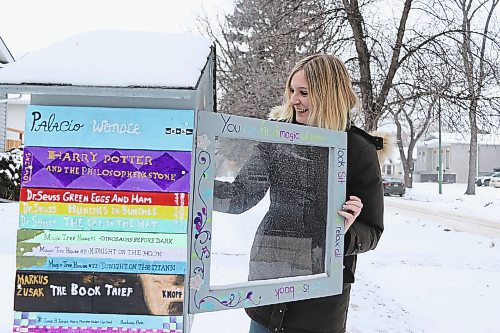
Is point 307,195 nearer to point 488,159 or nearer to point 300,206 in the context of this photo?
point 300,206

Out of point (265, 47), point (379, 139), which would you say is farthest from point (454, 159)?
point (379, 139)

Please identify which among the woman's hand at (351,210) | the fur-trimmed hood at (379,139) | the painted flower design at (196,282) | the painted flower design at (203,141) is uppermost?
the fur-trimmed hood at (379,139)

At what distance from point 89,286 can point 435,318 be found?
5122mm

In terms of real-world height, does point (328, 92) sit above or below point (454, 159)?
below

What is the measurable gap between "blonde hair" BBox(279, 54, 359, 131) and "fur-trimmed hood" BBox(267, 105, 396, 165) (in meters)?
0.09

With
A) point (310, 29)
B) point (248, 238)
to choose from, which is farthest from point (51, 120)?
point (310, 29)

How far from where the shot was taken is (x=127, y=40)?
6.27 feet

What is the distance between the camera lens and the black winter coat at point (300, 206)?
1931 mm

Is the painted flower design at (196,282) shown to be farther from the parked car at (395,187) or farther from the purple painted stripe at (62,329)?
the parked car at (395,187)

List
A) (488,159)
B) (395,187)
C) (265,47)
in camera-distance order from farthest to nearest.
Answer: (488,159), (395,187), (265,47)

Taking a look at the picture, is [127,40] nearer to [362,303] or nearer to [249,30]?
[362,303]

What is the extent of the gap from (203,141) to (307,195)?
509 millimetres

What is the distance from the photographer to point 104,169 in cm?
162

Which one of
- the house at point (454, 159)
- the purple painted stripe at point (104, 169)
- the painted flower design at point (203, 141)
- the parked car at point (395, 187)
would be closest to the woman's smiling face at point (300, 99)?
the painted flower design at point (203, 141)
